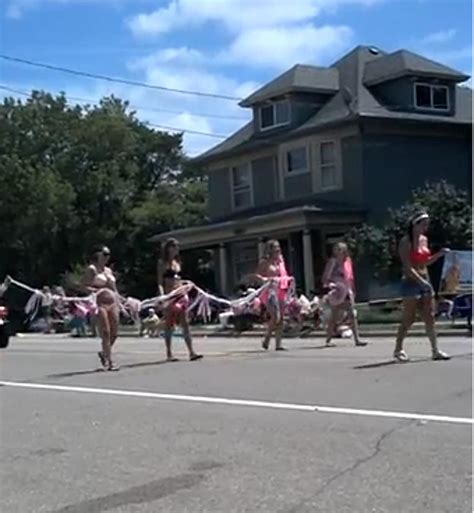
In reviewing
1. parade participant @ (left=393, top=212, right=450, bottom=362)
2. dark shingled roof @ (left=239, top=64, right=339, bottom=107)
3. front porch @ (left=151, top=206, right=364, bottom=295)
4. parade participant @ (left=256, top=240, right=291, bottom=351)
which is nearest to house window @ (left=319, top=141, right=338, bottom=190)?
front porch @ (left=151, top=206, right=364, bottom=295)

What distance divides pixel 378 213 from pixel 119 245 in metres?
17.9

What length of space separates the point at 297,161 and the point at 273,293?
854 inches

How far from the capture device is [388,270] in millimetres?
34062

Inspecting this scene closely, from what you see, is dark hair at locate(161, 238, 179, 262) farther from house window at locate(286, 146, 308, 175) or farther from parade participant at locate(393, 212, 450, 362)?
house window at locate(286, 146, 308, 175)

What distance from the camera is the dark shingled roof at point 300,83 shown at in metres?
39.3

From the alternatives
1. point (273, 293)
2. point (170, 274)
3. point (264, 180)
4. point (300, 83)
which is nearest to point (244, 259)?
point (264, 180)

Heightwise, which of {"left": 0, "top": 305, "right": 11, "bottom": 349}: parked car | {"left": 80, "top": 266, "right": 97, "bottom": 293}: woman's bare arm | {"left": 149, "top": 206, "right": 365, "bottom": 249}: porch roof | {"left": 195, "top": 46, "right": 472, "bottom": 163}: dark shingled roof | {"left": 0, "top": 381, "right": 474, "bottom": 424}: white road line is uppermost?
{"left": 195, "top": 46, "right": 472, "bottom": 163}: dark shingled roof

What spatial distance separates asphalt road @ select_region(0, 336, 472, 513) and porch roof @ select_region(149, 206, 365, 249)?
69.0ft

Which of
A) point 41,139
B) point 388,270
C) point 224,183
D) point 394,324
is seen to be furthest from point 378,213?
point 41,139

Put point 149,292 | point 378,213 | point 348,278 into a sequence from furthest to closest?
point 149,292, point 378,213, point 348,278

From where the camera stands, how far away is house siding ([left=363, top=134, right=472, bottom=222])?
3666cm

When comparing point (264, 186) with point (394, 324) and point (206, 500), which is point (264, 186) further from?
point (206, 500)

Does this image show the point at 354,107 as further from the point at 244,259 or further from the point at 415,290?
the point at 415,290

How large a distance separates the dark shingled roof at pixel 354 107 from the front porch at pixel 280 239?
3.10 meters
